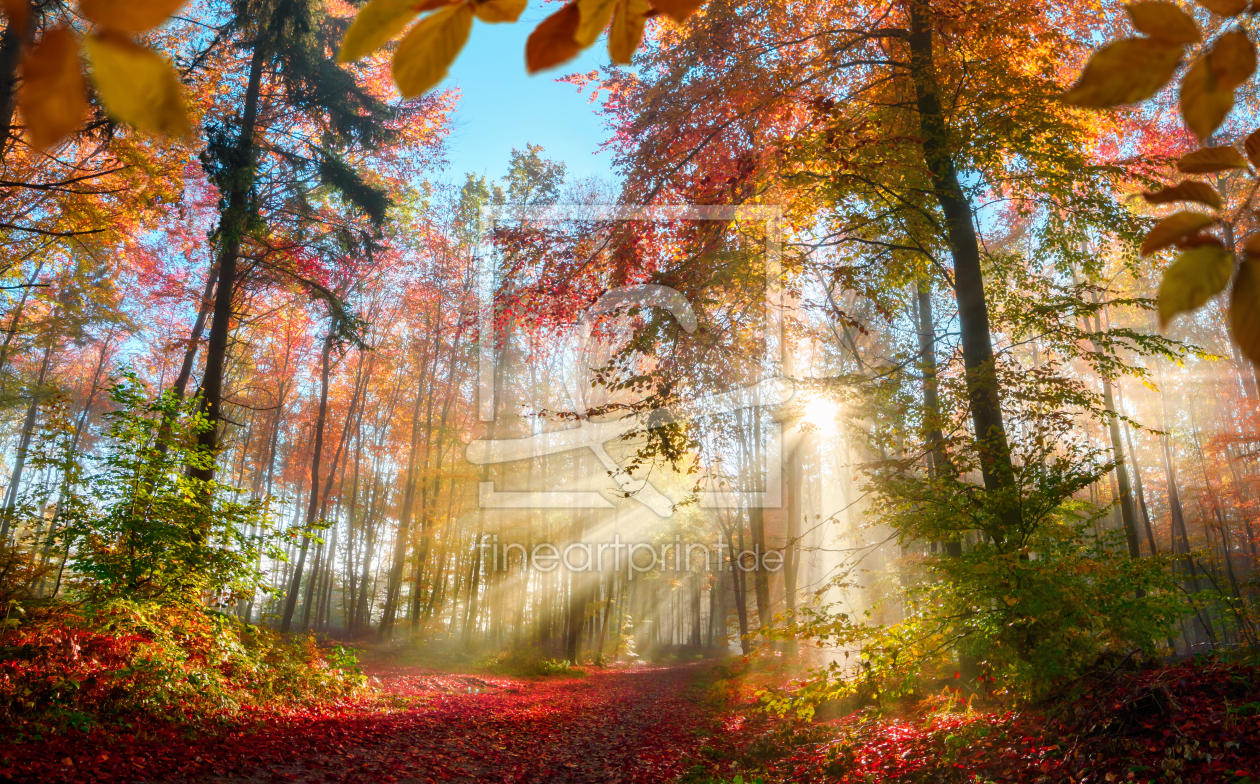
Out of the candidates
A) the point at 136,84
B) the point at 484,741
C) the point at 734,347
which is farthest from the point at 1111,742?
the point at 484,741

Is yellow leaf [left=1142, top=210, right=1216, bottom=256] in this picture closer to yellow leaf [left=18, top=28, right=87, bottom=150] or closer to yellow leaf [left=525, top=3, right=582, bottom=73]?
yellow leaf [left=525, top=3, right=582, bottom=73]

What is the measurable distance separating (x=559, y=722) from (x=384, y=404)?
65.1ft

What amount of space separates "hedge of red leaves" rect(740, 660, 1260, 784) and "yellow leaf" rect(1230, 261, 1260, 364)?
15.0 feet

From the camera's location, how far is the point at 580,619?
21688 millimetres

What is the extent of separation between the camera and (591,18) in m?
0.68

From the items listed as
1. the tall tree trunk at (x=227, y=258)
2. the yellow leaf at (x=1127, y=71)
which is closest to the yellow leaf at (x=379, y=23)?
the yellow leaf at (x=1127, y=71)

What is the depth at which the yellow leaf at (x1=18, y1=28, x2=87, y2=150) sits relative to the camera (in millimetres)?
375

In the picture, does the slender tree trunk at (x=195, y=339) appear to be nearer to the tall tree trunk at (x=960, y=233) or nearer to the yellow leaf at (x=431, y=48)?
the tall tree trunk at (x=960, y=233)

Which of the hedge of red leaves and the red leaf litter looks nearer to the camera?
the hedge of red leaves

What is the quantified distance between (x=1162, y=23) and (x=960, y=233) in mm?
7589

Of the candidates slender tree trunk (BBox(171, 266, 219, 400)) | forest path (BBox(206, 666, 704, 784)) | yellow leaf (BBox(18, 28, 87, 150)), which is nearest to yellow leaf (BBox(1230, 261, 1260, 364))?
yellow leaf (BBox(18, 28, 87, 150))

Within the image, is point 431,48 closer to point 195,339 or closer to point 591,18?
point 591,18

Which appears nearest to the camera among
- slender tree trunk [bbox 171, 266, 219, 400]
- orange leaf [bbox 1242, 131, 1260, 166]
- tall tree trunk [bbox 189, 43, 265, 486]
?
orange leaf [bbox 1242, 131, 1260, 166]

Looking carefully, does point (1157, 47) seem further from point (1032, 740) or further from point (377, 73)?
point (377, 73)
